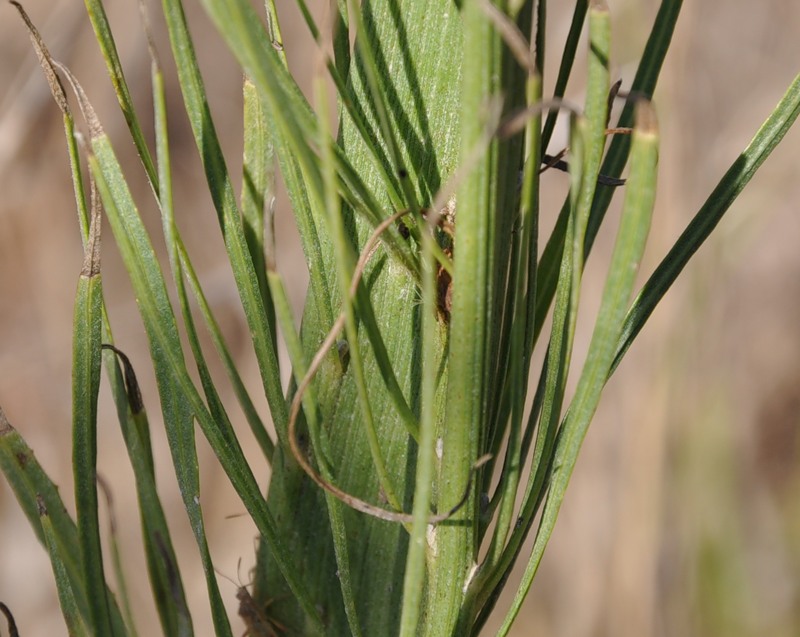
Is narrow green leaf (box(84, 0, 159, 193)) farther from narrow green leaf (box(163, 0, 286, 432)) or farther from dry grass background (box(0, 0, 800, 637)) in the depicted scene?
dry grass background (box(0, 0, 800, 637))

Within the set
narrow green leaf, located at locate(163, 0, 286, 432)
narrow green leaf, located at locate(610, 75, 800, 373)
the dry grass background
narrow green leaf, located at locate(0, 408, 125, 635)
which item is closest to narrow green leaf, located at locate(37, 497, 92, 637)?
narrow green leaf, located at locate(0, 408, 125, 635)

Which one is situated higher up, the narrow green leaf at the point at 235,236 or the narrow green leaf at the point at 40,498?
the narrow green leaf at the point at 235,236

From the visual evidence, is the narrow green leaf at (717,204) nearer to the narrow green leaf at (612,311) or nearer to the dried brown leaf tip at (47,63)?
the narrow green leaf at (612,311)

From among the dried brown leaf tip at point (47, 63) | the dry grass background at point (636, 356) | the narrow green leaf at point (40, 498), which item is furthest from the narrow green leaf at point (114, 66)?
the dry grass background at point (636, 356)

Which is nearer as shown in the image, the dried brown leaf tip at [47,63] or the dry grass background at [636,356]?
the dried brown leaf tip at [47,63]

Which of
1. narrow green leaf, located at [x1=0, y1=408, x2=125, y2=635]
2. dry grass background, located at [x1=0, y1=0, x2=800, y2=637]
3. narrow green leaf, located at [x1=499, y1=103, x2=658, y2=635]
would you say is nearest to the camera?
narrow green leaf, located at [x1=499, y1=103, x2=658, y2=635]

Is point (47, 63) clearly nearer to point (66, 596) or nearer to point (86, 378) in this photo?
point (86, 378)

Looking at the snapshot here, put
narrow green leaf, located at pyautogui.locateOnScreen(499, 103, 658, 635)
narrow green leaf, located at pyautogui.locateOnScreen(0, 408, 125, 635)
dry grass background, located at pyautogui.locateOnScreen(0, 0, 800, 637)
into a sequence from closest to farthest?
narrow green leaf, located at pyautogui.locateOnScreen(499, 103, 658, 635) → narrow green leaf, located at pyautogui.locateOnScreen(0, 408, 125, 635) → dry grass background, located at pyautogui.locateOnScreen(0, 0, 800, 637)

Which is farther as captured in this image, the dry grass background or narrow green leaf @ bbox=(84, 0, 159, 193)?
the dry grass background

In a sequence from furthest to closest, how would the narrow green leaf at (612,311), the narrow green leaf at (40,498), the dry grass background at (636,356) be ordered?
the dry grass background at (636,356)
the narrow green leaf at (40,498)
the narrow green leaf at (612,311)

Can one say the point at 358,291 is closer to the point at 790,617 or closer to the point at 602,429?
the point at 602,429
